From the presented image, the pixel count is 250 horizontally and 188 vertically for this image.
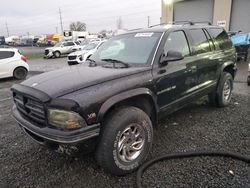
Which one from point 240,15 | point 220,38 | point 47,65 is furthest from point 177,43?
point 240,15

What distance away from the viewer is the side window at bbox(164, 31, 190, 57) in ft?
12.0

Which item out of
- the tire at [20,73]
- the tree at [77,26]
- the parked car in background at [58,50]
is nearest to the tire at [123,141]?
the tire at [20,73]

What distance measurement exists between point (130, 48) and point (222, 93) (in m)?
2.54

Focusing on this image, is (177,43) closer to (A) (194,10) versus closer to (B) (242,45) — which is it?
(B) (242,45)

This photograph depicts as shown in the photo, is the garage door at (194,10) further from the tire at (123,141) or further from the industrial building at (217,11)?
the tire at (123,141)

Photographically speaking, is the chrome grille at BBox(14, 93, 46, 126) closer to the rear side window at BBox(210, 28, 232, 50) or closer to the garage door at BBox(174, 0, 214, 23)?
the rear side window at BBox(210, 28, 232, 50)

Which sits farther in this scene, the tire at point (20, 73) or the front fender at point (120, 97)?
the tire at point (20, 73)

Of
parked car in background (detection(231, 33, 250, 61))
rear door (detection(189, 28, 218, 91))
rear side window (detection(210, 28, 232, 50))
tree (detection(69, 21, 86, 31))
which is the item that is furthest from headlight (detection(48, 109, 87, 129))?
tree (detection(69, 21, 86, 31))

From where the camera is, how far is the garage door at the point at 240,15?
17000 mm

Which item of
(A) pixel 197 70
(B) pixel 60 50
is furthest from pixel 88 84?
(B) pixel 60 50

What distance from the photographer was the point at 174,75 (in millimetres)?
3574

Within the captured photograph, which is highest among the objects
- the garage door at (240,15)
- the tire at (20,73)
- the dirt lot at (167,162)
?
the garage door at (240,15)

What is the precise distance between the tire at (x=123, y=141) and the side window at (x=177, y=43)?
1.30 metres

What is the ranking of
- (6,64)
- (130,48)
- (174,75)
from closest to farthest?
(174,75)
(130,48)
(6,64)
